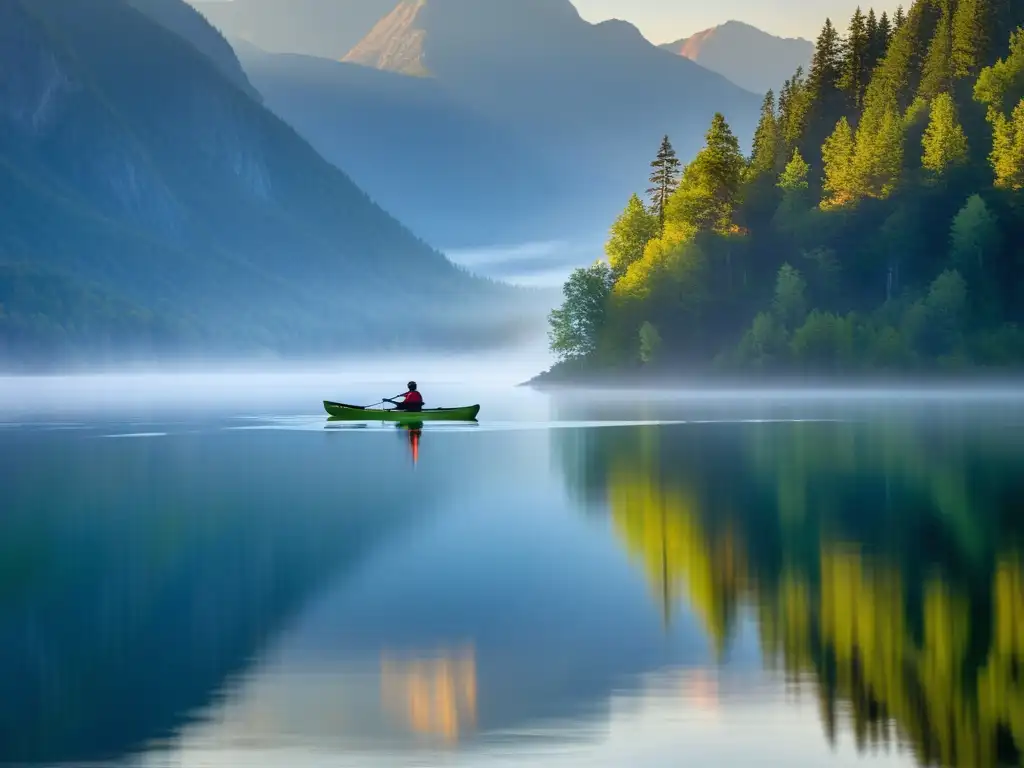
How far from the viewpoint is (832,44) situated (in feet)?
633

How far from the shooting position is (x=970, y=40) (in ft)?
572

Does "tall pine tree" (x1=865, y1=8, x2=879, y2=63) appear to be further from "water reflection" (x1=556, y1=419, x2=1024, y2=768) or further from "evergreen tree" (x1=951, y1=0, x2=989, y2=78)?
"water reflection" (x1=556, y1=419, x2=1024, y2=768)

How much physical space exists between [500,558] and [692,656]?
35.8ft

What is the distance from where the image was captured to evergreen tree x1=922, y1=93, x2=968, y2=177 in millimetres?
147125

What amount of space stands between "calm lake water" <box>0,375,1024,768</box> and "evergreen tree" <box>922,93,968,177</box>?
326ft

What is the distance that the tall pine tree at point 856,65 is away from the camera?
614 feet

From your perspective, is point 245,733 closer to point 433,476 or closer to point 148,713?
point 148,713

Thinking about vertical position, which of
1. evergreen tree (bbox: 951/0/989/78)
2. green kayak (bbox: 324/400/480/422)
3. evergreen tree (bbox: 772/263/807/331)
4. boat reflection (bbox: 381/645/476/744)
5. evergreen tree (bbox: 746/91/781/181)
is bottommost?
boat reflection (bbox: 381/645/476/744)

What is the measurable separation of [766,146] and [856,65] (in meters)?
22.7

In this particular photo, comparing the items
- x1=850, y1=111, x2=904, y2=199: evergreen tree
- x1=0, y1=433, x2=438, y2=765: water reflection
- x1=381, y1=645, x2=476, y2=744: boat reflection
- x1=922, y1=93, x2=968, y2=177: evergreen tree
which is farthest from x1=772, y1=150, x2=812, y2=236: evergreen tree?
x1=381, y1=645, x2=476, y2=744: boat reflection

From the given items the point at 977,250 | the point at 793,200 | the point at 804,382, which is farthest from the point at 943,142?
the point at 804,382

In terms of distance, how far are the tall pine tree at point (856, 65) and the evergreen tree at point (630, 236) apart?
34.6 m

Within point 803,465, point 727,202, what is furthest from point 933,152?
point 803,465

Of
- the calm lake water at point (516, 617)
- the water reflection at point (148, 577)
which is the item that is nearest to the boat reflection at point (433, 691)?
the calm lake water at point (516, 617)
